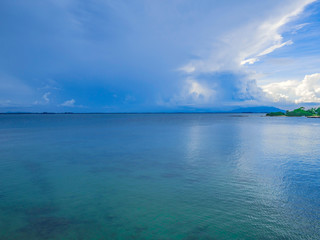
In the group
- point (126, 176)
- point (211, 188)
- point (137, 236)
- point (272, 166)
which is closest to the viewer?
point (137, 236)

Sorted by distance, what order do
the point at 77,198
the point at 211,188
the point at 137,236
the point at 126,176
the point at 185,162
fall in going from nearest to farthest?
the point at 137,236
the point at 77,198
the point at 211,188
the point at 126,176
the point at 185,162

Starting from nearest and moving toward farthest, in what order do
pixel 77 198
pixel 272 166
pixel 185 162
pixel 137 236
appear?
pixel 137 236 → pixel 77 198 → pixel 272 166 → pixel 185 162

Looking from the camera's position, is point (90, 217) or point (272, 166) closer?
point (90, 217)

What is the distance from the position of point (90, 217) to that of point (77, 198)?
150 inches

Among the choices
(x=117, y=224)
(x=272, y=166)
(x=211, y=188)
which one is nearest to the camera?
(x=117, y=224)

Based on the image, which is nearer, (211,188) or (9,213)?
(9,213)

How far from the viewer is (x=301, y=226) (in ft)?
40.1

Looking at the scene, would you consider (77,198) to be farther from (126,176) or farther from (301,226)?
(301,226)

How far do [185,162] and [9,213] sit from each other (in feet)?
66.9

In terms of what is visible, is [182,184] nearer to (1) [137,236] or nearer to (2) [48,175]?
(1) [137,236]

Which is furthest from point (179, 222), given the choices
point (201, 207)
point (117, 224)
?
point (117, 224)

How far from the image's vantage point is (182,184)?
19688 mm

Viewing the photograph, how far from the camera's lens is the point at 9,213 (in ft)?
46.0

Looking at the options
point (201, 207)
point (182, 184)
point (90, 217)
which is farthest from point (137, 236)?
point (182, 184)
